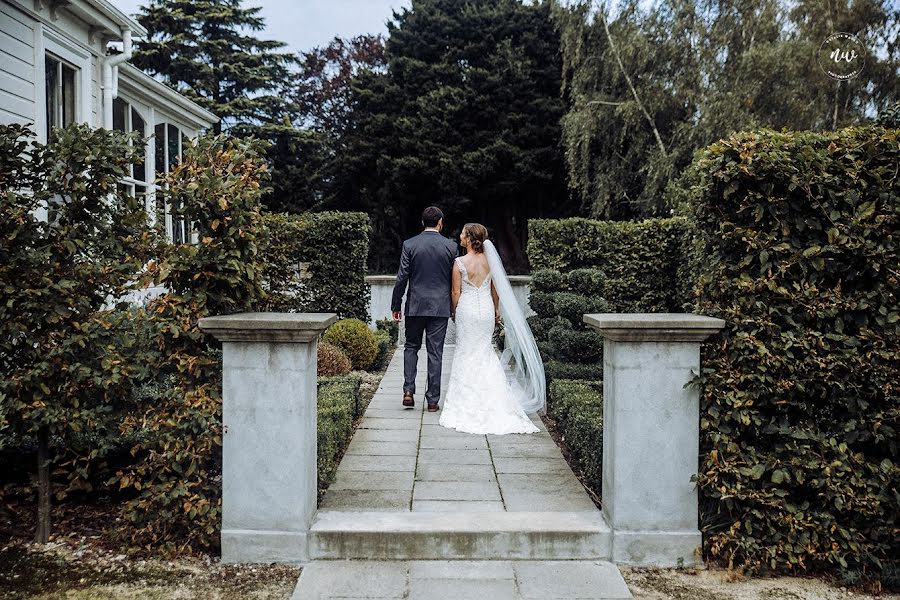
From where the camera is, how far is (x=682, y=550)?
3.93m

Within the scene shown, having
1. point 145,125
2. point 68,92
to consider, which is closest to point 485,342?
point 68,92

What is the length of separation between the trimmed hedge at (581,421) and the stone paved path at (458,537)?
158 mm

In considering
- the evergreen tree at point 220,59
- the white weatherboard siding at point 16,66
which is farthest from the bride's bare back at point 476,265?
the evergreen tree at point 220,59

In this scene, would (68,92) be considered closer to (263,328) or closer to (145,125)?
(145,125)

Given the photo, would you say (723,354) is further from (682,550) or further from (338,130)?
(338,130)

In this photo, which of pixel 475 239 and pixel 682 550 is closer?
pixel 682 550

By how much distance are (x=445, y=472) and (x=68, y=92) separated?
8224 millimetres

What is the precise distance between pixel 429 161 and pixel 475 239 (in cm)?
2255

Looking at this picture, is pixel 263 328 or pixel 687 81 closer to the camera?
pixel 263 328

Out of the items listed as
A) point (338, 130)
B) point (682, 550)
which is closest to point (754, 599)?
point (682, 550)

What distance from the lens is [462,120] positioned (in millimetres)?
29453

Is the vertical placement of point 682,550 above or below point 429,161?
below

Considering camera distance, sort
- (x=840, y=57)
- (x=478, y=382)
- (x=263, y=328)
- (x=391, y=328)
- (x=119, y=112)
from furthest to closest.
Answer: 1. (x=840, y=57)
2. (x=391, y=328)
3. (x=119, y=112)
4. (x=478, y=382)
5. (x=263, y=328)

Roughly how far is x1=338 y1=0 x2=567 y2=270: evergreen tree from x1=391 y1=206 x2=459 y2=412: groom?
843 inches
